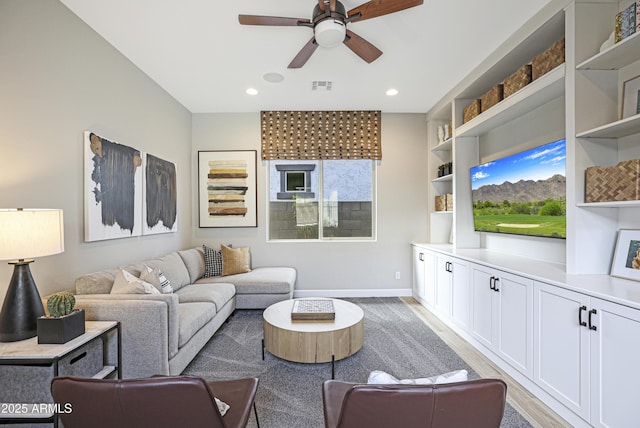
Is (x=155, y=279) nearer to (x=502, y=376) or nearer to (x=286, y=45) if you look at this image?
(x=286, y=45)

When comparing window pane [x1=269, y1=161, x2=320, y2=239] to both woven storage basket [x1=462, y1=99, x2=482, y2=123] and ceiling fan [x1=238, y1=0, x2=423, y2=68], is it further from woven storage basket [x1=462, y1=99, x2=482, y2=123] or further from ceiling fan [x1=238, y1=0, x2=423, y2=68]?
ceiling fan [x1=238, y1=0, x2=423, y2=68]

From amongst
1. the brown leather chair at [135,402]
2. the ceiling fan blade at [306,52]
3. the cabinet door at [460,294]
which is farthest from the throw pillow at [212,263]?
the brown leather chair at [135,402]

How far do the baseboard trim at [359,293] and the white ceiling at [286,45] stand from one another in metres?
2.87

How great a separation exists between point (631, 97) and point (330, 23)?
6.86ft

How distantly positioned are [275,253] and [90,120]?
291 centimetres

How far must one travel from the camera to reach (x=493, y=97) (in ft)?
10.3

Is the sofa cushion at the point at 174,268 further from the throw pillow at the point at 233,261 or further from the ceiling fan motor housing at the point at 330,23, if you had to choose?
the ceiling fan motor housing at the point at 330,23

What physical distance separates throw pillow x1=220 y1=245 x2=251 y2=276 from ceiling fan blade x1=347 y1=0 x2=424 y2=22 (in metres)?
3.30

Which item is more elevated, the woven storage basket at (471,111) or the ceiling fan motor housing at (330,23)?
the ceiling fan motor housing at (330,23)

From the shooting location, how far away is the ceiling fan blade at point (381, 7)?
1.96m

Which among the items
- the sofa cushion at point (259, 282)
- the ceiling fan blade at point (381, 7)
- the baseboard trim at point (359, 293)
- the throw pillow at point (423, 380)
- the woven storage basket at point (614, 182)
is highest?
the ceiling fan blade at point (381, 7)

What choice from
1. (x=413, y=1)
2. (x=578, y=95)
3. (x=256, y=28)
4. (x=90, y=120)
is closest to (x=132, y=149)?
(x=90, y=120)

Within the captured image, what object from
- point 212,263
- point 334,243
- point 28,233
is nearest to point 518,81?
point 334,243

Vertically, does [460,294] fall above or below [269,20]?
below
